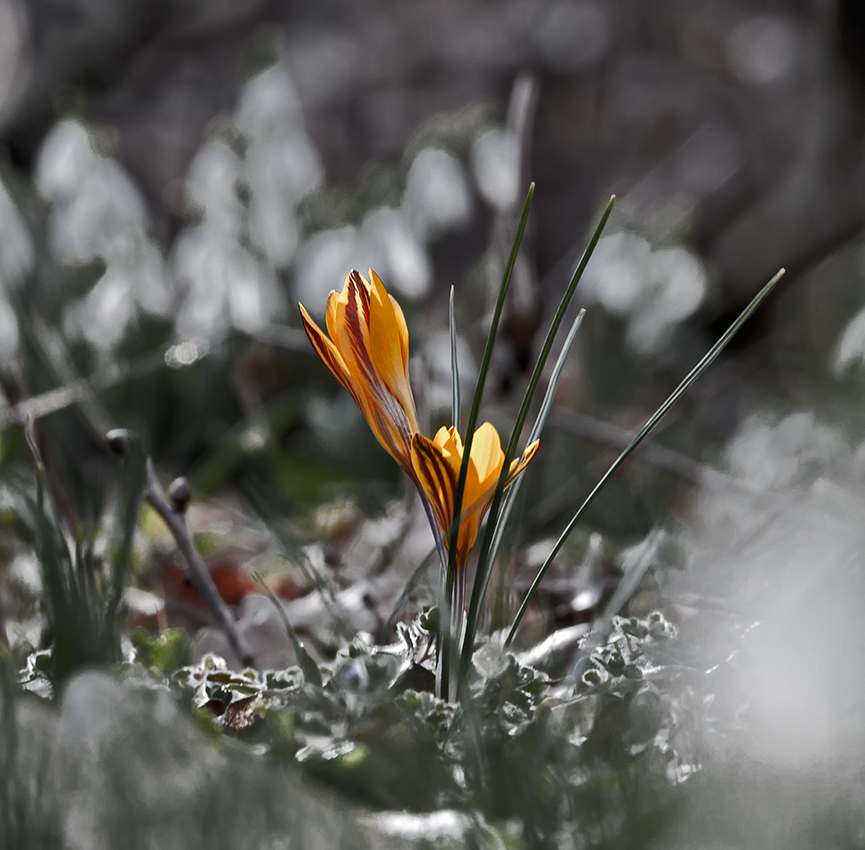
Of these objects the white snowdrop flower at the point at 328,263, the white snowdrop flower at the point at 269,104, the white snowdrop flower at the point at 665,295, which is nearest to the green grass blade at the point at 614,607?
the white snowdrop flower at the point at 328,263

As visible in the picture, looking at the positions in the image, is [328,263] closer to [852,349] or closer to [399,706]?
[852,349]

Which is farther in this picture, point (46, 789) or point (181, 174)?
point (181, 174)

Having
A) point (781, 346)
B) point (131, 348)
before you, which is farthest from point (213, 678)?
point (781, 346)

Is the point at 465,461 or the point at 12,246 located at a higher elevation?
the point at 12,246

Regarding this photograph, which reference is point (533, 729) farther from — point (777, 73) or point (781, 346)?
point (777, 73)

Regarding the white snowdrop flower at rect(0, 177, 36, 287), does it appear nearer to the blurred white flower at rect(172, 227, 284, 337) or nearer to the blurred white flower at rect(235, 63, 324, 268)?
the blurred white flower at rect(172, 227, 284, 337)

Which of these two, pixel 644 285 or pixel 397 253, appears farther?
pixel 644 285

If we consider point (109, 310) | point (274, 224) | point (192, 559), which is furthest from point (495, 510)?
point (274, 224)
